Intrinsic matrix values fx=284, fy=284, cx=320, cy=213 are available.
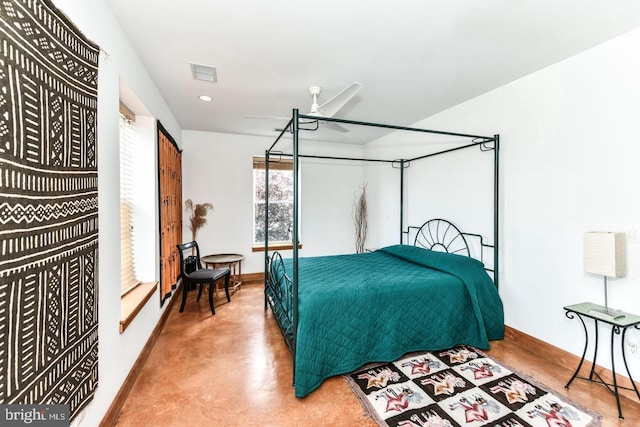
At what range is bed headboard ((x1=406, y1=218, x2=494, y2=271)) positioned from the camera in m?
→ 3.12

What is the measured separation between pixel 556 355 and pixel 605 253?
103 cm

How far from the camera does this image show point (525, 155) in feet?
8.62

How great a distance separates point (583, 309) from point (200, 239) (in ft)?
15.2

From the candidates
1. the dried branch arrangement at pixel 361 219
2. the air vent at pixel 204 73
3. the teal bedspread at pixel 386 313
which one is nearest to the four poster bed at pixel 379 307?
the teal bedspread at pixel 386 313

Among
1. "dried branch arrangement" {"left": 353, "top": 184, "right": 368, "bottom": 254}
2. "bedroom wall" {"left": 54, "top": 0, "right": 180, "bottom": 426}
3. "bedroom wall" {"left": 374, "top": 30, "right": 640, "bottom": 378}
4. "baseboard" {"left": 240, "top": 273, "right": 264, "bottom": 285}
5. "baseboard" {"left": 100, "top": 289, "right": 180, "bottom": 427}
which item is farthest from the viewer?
"dried branch arrangement" {"left": 353, "top": 184, "right": 368, "bottom": 254}

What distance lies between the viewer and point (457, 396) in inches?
76.4

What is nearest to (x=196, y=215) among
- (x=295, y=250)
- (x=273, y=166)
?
(x=273, y=166)

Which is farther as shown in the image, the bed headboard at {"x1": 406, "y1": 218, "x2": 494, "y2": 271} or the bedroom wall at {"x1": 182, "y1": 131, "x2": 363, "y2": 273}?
the bedroom wall at {"x1": 182, "y1": 131, "x2": 363, "y2": 273}

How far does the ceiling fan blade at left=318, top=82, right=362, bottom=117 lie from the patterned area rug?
2166mm

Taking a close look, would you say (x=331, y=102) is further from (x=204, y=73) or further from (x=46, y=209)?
(x=46, y=209)

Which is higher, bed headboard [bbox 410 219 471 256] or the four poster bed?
bed headboard [bbox 410 219 471 256]

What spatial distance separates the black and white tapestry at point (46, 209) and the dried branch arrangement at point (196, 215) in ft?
10.2

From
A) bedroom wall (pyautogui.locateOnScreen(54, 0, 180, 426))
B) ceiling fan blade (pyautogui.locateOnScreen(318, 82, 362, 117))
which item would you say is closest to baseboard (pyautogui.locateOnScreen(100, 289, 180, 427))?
bedroom wall (pyautogui.locateOnScreen(54, 0, 180, 426))

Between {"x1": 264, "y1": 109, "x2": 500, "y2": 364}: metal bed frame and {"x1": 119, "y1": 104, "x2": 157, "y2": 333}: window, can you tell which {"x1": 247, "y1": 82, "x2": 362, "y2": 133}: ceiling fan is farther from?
{"x1": 119, "y1": 104, "x2": 157, "y2": 333}: window
